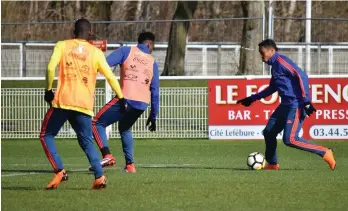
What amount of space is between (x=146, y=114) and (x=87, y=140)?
38.3ft

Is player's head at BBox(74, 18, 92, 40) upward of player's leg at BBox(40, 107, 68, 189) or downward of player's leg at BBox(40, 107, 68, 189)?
upward

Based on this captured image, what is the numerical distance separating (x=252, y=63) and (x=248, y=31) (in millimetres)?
2828

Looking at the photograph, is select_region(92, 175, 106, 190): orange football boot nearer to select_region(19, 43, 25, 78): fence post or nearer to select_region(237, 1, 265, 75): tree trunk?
select_region(237, 1, 265, 75): tree trunk

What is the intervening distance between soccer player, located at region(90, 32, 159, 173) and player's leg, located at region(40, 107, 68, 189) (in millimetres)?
2528

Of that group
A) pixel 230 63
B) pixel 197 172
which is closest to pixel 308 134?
pixel 197 172

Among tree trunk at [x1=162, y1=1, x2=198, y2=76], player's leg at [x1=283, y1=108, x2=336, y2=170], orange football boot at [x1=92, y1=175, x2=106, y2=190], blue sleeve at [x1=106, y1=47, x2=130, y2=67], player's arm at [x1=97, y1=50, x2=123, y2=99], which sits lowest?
orange football boot at [x1=92, y1=175, x2=106, y2=190]

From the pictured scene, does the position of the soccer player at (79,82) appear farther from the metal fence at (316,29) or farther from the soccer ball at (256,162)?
the metal fence at (316,29)

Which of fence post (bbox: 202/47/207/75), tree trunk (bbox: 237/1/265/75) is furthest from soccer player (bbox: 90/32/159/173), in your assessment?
fence post (bbox: 202/47/207/75)

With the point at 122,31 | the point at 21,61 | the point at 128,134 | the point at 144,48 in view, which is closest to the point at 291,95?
the point at 144,48

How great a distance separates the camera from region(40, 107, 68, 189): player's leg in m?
13.5

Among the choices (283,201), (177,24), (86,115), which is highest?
(177,24)

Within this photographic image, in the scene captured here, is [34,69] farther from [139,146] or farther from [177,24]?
[139,146]

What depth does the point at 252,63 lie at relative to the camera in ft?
94.4

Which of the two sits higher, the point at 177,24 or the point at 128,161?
the point at 177,24
